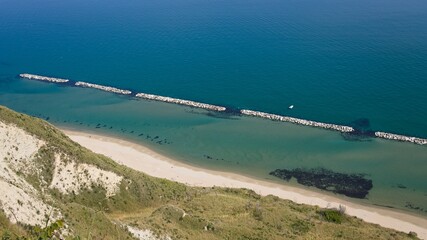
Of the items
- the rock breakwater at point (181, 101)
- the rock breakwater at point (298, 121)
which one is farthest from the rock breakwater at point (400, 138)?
the rock breakwater at point (181, 101)

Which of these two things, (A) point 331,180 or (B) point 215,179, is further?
(B) point 215,179

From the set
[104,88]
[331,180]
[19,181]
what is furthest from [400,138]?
[104,88]

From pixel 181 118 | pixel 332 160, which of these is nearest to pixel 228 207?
pixel 332 160

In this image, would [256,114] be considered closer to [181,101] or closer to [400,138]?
[181,101]

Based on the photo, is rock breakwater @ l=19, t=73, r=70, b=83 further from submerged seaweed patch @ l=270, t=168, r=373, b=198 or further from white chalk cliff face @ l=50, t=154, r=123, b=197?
submerged seaweed patch @ l=270, t=168, r=373, b=198

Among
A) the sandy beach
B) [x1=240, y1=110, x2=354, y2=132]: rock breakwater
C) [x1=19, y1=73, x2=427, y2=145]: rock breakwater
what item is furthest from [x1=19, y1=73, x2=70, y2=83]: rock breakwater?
[x1=240, y1=110, x2=354, y2=132]: rock breakwater

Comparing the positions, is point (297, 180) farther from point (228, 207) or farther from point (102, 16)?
point (102, 16)
